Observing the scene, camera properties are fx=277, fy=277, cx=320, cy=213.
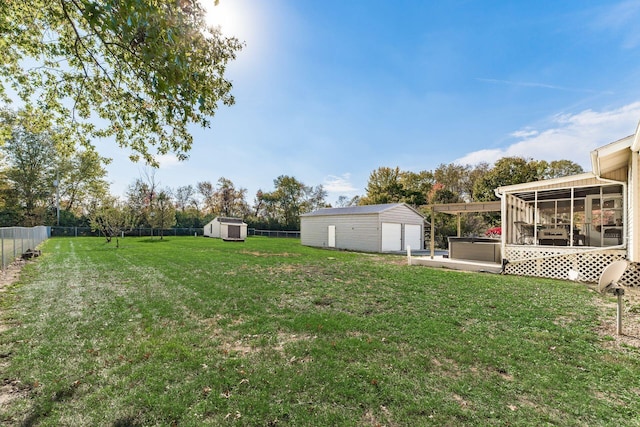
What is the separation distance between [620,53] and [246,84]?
38.6 ft

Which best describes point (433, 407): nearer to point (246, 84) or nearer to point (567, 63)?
point (246, 84)

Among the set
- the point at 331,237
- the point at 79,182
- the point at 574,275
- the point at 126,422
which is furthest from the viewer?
the point at 79,182

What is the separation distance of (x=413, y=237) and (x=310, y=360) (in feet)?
60.2

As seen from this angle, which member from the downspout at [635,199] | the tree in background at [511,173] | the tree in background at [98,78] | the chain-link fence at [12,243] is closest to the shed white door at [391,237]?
the tree in background at [511,173]

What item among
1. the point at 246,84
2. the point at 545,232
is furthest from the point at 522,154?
the point at 246,84

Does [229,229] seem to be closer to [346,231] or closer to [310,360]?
[346,231]

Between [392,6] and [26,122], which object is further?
[392,6]

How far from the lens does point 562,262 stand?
839 centimetres

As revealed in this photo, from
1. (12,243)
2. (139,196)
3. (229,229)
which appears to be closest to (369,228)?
(229,229)

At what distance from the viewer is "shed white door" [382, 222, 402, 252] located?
17.9 meters

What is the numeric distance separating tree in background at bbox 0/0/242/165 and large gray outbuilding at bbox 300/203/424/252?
1374cm

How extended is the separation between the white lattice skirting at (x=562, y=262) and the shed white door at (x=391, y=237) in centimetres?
865

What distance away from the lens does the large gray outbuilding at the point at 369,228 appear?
1789cm

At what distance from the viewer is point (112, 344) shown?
3521mm
